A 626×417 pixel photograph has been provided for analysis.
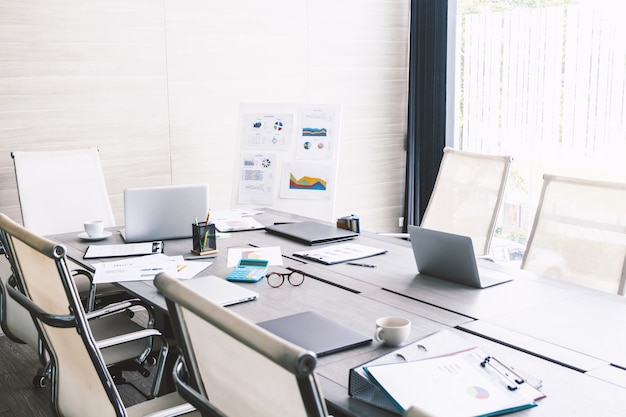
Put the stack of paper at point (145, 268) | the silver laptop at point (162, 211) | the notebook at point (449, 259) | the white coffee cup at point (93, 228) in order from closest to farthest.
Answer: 1. the notebook at point (449, 259)
2. the stack of paper at point (145, 268)
3. the silver laptop at point (162, 211)
4. the white coffee cup at point (93, 228)

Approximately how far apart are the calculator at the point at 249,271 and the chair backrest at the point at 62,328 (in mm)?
786

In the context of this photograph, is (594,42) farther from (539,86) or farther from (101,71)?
(101,71)

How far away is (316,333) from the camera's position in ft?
7.41

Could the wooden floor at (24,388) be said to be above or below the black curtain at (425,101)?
below

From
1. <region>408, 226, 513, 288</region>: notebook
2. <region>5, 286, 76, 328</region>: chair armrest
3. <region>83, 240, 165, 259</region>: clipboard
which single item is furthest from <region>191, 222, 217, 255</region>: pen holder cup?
<region>5, 286, 76, 328</region>: chair armrest

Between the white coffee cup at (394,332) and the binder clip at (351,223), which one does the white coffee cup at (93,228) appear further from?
the white coffee cup at (394,332)

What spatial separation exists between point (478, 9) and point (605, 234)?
3.16 metres

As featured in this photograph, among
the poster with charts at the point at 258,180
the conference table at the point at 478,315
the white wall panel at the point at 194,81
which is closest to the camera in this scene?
the conference table at the point at 478,315

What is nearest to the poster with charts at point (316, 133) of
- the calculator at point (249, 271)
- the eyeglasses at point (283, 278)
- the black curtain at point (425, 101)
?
the black curtain at point (425, 101)

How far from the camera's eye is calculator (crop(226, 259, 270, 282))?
2.91 m

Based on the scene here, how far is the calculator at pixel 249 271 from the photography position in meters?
2.91

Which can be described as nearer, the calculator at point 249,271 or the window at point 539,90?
the calculator at point 249,271

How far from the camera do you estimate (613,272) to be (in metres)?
3.23

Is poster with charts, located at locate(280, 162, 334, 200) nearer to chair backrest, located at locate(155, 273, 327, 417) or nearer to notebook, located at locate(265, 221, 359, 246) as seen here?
notebook, located at locate(265, 221, 359, 246)
